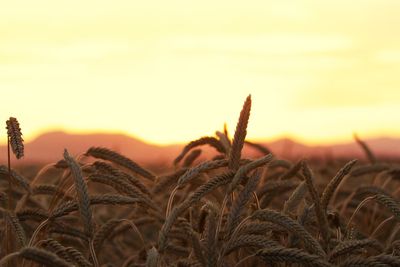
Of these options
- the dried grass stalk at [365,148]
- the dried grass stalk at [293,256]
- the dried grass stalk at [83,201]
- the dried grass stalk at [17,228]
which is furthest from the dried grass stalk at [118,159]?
the dried grass stalk at [365,148]

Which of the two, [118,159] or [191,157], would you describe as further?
[191,157]

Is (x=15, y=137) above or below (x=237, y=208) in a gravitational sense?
above

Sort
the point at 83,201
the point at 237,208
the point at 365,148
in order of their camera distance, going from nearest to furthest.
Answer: the point at 83,201 < the point at 237,208 < the point at 365,148

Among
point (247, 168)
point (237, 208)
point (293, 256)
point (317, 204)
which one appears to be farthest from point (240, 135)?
point (293, 256)

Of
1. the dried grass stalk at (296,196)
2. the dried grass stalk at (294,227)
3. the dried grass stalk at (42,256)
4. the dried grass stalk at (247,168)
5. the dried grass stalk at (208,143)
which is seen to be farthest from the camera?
the dried grass stalk at (208,143)

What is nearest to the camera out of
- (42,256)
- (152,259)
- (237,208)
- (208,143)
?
(42,256)

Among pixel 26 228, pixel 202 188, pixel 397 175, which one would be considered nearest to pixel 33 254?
pixel 202 188

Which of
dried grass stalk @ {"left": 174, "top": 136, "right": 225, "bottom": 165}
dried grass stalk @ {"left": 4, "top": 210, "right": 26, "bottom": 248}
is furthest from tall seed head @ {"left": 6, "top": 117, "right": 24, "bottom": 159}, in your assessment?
dried grass stalk @ {"left": 174, "top": 136, "right": 225, "bottom": 165}

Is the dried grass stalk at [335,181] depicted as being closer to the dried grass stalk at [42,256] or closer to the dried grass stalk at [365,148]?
the dried grass stalk at [42,256]

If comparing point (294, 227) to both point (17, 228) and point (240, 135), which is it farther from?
point (17, 228)

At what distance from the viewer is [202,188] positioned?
119 inches

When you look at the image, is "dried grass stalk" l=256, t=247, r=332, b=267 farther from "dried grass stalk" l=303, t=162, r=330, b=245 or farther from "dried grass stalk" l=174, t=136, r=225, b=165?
"dried grass stalk" l=174, t=136, r=225, b=165

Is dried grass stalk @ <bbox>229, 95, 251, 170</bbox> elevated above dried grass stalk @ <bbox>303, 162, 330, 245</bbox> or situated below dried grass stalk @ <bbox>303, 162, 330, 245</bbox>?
above

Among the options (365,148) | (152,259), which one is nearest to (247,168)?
(152,259)
